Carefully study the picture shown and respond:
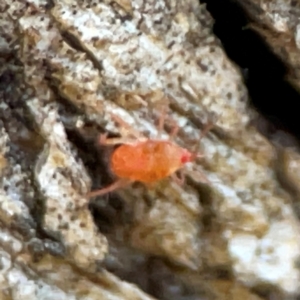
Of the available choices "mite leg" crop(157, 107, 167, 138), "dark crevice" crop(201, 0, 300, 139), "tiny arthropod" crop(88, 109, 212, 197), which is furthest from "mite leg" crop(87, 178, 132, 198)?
"dark crevice" crop(201, 0, 300, 139)

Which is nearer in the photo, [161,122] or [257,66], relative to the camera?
[161,122]

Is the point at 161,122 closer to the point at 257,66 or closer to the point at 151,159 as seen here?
the point at 151,159

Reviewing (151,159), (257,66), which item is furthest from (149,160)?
(257,66)

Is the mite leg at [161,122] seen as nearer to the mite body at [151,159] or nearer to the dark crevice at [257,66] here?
the mite body at [151,159]

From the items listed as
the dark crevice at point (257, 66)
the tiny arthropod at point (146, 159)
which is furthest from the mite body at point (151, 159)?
the dark crevice at point (257, 66)

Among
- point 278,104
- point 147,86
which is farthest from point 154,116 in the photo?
point 278,104

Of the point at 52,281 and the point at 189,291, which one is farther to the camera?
the point at 189,291

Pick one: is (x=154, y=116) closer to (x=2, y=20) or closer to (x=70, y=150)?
(x=70, y=150)
